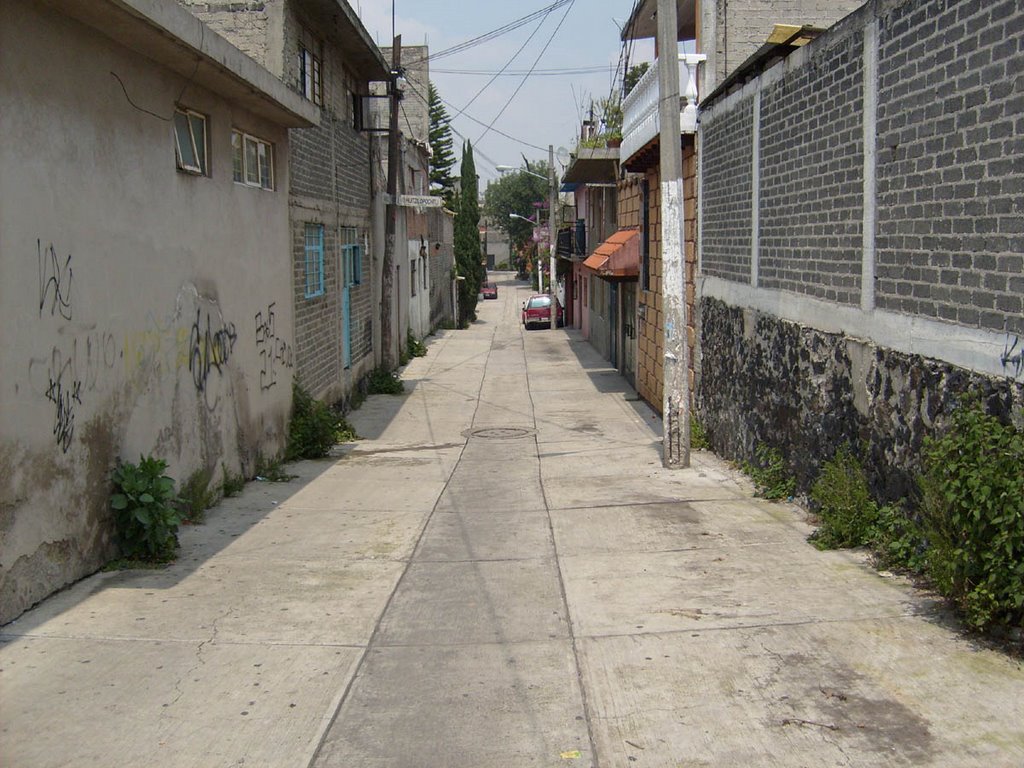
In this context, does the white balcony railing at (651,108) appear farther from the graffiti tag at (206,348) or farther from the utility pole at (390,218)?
the graffiti tag at (206,348)

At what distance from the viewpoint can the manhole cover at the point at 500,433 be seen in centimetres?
1634

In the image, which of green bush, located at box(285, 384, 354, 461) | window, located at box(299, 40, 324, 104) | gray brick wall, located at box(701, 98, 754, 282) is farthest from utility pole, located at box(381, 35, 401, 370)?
gray brick wall, located at box(701, 98, 754, 282)

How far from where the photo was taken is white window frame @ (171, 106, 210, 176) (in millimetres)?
9219

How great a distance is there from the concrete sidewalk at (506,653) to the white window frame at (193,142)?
3.23 meters

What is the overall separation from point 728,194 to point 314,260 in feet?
20.9

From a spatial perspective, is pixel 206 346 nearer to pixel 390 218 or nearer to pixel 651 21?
pixel 390 218

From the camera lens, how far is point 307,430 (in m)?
13.7

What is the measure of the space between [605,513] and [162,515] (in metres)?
4.00

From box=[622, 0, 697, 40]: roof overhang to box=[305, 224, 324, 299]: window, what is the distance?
6088 mm

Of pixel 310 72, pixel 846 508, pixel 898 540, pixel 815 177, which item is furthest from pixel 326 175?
pixel 898 540

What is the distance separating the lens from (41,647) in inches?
223

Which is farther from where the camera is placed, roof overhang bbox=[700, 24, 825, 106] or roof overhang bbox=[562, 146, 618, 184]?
roof overhang bbox=[562, 146, 618, 184]

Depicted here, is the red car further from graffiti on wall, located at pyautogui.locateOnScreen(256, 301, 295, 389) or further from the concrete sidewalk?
the concrete sidewalk

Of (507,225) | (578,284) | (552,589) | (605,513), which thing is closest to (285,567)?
(552,589)
